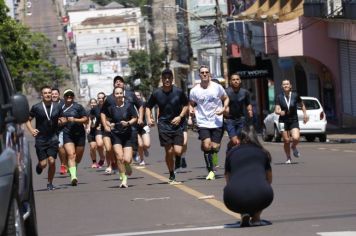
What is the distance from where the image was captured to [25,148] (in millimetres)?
11203

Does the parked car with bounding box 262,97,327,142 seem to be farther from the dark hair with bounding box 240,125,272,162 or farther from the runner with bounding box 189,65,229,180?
the dark hair with bounding box 240,125,272,162

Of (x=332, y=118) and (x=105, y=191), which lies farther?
(x=332, y=118)

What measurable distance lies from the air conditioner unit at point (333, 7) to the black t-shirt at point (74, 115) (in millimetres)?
24342

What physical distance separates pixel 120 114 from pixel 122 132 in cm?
38

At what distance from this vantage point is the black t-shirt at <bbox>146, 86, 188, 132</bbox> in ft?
62.8

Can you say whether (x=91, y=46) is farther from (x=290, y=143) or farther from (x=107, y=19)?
(x=290, y=143)

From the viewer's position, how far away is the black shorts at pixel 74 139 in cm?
2106

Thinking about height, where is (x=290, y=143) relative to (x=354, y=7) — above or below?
below

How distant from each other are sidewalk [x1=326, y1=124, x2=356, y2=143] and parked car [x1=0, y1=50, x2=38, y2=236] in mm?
26900

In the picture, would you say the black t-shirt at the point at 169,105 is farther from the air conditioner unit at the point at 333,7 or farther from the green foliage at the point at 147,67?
the green foliage at the point at 147,67

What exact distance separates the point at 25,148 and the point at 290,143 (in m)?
14.3

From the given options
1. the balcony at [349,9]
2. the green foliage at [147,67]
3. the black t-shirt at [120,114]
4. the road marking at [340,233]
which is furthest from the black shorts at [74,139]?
the green foliage at [147,67]

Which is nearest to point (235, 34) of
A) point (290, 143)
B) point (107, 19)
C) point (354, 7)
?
point (354, 7)

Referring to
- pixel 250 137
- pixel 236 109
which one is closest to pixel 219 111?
pixel 236 109
